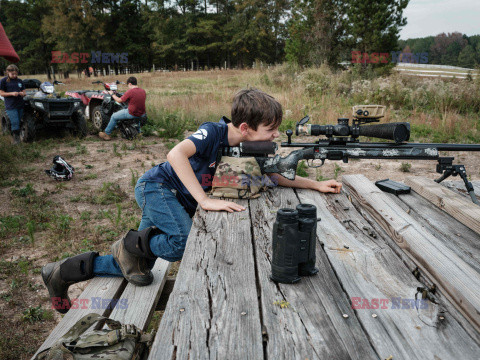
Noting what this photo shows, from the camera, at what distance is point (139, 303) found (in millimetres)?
2400

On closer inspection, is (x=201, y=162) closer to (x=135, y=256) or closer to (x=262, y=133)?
(x=262, y=133)

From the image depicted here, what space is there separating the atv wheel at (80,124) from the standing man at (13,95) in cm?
132

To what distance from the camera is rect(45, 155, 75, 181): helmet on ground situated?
672 cm

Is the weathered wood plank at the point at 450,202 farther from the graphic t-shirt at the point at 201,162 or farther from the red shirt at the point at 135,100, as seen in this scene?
the red shirt at the point at 135,100

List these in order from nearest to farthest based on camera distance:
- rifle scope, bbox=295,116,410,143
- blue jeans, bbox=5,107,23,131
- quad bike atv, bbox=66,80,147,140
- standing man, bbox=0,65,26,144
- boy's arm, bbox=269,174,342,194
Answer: rifle scope, bbox=295,116,410,143 < boy's arm, bbox=269,174,342,194 < standing man, bbox=0,65,26,144 < blue jeans, bbox=5,107,23,131 < quad bike atv, bbox=66,80,147,140

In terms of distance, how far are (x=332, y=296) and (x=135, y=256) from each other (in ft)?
5.06

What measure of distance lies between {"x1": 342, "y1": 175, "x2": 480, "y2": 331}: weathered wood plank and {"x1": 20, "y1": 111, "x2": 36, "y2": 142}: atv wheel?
9.35m

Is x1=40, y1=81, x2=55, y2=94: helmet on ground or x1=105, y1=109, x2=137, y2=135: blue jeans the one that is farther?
x1=105, y1=109, x2=137, y2=135: blue jeans

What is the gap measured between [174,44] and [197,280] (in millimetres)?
56242

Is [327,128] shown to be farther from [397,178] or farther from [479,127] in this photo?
[479,127]

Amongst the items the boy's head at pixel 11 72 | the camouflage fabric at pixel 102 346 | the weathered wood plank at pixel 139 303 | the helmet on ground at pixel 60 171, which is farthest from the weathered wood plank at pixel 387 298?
the boy's head at pixel 11 72

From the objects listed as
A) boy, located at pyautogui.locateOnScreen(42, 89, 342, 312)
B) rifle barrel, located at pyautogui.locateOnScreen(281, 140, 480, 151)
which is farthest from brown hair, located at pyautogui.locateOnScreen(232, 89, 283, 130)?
rifle barrel, located at pyautogui.locateOnScreen(281, 140, 480, 151)

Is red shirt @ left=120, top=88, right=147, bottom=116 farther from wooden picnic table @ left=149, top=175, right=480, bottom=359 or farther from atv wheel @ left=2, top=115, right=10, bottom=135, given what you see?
wooden picnic table @ left=149, top=175, right=480, bottom=359

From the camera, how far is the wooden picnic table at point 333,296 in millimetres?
1185
